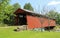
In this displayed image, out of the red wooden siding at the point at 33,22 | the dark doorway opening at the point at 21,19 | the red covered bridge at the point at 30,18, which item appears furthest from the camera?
the dark doorway opening at the point at 21,19

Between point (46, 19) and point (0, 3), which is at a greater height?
point (0, 3)

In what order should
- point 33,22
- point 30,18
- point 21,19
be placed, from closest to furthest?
point 30,18, point 33,22, point 21,19

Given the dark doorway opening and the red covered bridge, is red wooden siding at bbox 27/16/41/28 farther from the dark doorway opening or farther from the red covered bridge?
the dark doorway opening

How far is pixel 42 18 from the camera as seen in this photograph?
39.0 m

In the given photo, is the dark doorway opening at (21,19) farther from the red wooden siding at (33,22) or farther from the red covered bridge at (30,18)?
the red wooden siding at (33,22)

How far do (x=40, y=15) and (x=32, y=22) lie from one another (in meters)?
3.69

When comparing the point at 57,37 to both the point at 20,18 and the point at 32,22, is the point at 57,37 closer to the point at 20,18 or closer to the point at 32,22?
the point at 32,22

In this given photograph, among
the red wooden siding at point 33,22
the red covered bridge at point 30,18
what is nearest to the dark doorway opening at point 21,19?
the red covered bridge at point 30,18

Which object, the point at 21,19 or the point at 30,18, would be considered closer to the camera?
the point at 30,18

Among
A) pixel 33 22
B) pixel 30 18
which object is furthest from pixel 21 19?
pixel 30 18

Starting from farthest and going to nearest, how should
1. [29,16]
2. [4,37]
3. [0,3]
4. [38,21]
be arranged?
[38,21] → [29,16] → [0,3] → [4,37]

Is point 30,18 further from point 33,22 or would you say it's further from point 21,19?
point 21,19

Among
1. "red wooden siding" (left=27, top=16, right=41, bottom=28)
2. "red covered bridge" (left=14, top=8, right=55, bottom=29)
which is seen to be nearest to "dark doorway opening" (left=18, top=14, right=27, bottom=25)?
"red covered bridge" (left=14, top=8, right=55, bottom=29)

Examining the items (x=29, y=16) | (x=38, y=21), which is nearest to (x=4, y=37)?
(x=29, y=16)
